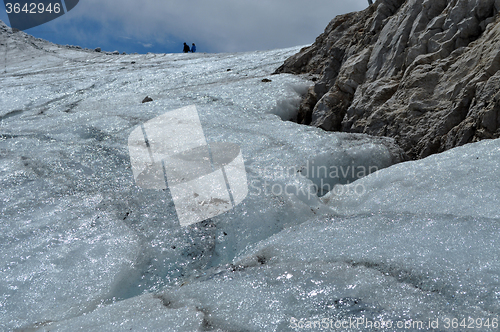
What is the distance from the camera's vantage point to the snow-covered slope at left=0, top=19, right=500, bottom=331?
192 centimetres

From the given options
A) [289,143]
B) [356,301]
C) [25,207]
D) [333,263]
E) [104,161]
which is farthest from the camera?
[289,143]

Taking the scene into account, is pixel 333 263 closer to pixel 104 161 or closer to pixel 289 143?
pixel 289 143

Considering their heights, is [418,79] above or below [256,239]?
above

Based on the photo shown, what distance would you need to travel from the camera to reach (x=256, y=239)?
2.92 m

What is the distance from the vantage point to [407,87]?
4.49 meters

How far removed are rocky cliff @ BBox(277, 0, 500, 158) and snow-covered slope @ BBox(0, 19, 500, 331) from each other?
42 centimetres

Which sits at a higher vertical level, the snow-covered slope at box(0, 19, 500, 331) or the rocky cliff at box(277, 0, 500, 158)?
the rocky cliff at box(277, 0, 500, 158)

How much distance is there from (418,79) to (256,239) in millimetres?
3101

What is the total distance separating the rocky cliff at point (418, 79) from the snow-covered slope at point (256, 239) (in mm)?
416

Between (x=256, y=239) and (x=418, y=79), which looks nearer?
(x=256, y=239)

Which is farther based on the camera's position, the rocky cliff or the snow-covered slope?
the rocky cliff

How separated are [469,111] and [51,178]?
4.52 m

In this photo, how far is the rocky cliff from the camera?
3705 mm

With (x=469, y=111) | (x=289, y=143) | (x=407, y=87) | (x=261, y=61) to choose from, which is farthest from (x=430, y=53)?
(x=261, y=61)
